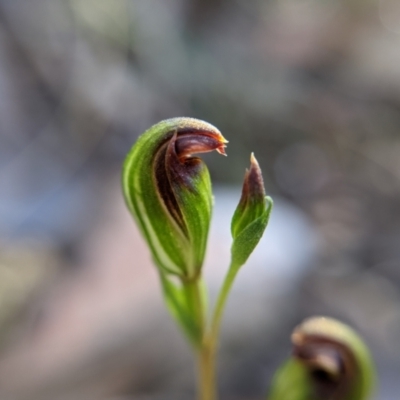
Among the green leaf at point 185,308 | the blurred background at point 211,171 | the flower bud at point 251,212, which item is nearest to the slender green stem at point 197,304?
the green leaf at point 185,308

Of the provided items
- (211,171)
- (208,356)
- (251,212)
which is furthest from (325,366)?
(211,171)

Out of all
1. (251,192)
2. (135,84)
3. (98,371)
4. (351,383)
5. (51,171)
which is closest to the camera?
(251,192)

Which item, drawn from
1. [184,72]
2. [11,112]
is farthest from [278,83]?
[11,112]

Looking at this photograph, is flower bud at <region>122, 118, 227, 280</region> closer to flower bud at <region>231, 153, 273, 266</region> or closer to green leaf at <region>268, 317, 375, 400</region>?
flower bud at <region>231, 153, 273, 266</region>

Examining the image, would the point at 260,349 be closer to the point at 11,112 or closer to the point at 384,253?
the point at 384,253

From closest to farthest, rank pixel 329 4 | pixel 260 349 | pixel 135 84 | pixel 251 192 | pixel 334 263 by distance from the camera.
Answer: pixel 251 192 → pixel 260 349 → pixel 334 263 → pixel 135 84 → pixel 329 4

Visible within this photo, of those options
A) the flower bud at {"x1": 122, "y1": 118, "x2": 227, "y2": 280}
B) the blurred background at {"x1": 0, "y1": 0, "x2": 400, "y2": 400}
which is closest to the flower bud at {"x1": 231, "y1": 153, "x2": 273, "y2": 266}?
the flower bud at {"x1": 122, "y1": 118, "x2": 227, "y2": 280}
